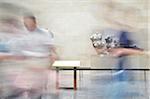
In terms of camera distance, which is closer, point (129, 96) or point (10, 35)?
point (10, 35)

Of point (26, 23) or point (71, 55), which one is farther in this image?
point (71, 55)

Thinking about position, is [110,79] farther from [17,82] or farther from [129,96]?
[17,82]

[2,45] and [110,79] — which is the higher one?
[2,45]

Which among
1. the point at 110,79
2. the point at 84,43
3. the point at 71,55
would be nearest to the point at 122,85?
the point at 110,79

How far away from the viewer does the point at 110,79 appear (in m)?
0.88

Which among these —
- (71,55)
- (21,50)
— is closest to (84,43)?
(71,55)

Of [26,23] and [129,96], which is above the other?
[26,23]

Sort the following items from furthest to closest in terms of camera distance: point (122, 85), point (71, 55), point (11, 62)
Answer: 1. point (71, 55)
2. point (122, 85)
3. point (11, 62)

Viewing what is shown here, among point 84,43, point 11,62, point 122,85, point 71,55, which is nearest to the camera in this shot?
point 11,62

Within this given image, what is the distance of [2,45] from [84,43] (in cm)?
348

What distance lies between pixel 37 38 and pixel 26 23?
0.05 m

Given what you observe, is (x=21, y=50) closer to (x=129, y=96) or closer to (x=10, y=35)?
(x=10, y=35)

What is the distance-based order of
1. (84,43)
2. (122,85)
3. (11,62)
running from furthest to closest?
(84,43) < (122,85) < (11,62)

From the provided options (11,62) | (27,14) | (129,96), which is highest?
(27,14)
